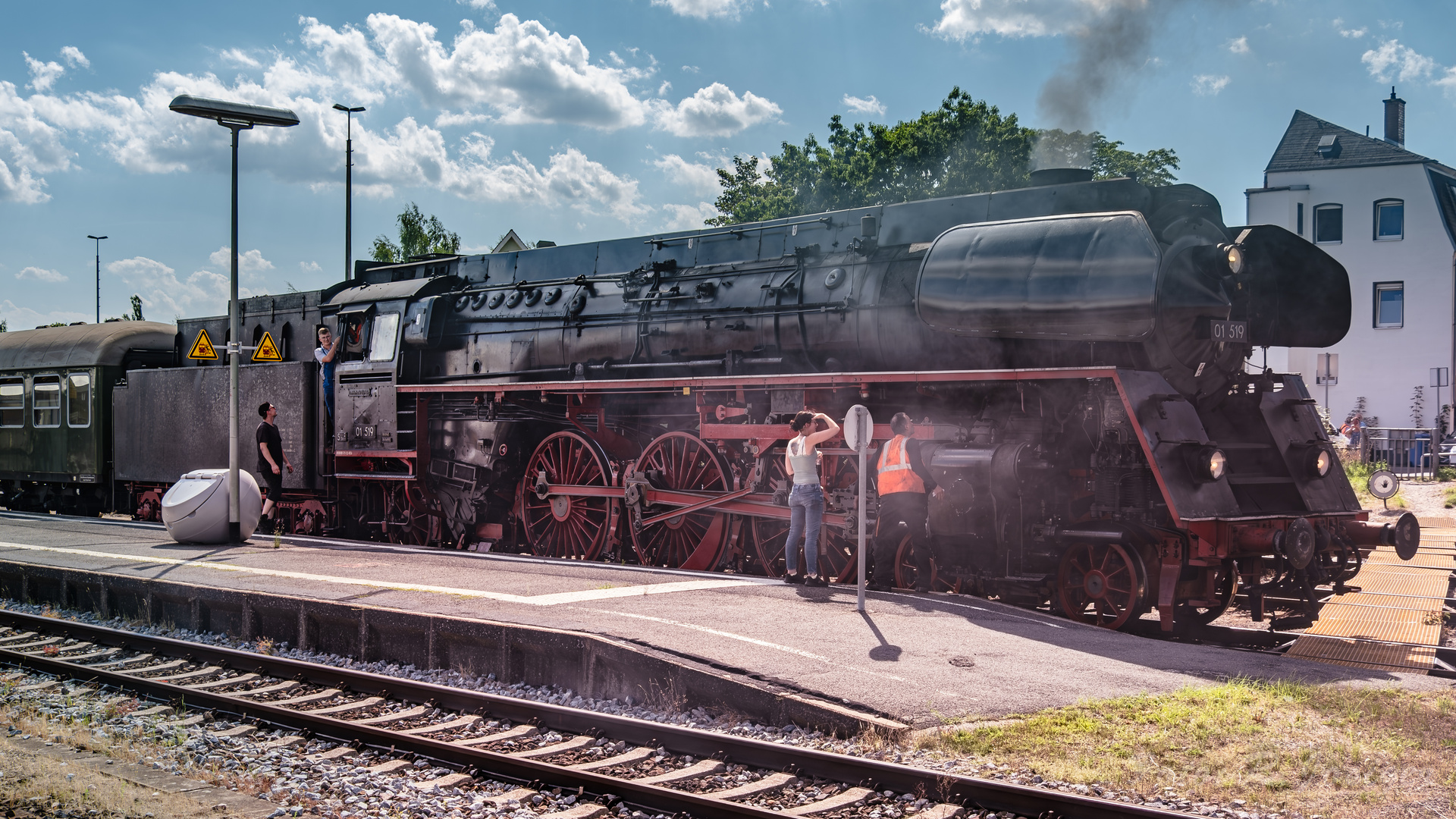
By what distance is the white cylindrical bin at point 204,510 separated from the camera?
13.2 metres

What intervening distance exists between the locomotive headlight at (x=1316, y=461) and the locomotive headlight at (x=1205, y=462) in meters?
1.47

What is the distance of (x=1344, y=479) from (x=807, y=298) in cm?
516

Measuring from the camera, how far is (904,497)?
369 inches

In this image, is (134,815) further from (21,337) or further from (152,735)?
(21,337)

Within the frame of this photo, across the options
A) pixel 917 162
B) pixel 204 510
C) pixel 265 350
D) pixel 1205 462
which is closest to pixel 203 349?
pixel 265 350

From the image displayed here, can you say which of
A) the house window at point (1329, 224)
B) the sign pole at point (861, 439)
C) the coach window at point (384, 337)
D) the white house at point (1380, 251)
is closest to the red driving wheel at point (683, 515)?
the sign pole at point (861, 439)

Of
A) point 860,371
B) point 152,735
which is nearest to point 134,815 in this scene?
point 152,735

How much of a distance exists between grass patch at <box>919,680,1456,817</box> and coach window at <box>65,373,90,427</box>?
63.4 feet

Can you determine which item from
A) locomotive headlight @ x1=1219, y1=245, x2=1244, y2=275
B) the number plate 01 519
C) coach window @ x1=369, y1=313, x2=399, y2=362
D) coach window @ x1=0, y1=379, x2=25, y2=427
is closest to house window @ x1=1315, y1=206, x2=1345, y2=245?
the number plate 01 519

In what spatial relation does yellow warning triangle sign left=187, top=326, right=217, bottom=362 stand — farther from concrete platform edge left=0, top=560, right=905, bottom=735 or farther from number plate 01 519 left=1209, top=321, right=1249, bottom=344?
number plate 01 519 left=1209, top=321, right=1249, bottom=344

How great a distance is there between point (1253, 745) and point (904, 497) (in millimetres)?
4419

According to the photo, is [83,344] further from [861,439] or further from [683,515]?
[861,439]

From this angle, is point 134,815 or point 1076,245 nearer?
point 134,815

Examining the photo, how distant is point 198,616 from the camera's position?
31.1 feet
